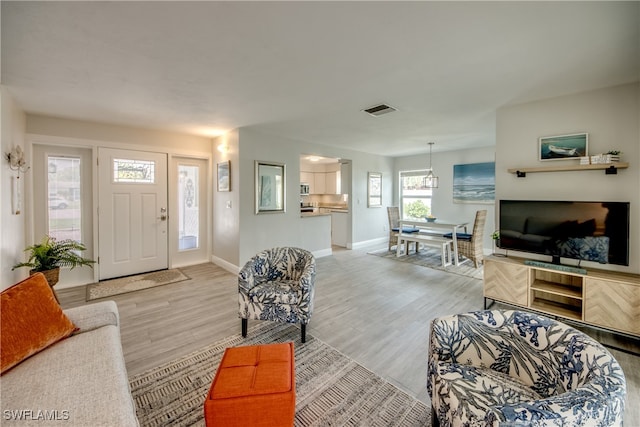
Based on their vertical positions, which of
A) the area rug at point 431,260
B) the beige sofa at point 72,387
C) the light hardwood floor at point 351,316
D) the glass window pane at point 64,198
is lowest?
the light hardwood floor at point 351,316

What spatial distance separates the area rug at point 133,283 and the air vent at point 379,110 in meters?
3.74

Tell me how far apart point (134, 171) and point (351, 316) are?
13.5ft

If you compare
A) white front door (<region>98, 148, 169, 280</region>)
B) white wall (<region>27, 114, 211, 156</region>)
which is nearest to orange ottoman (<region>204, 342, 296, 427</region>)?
white front door (<region>98, 148, 169, 280</region>)

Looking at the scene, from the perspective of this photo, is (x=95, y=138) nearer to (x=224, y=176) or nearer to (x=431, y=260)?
(x=224, y=176)

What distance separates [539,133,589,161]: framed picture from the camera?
111 inches

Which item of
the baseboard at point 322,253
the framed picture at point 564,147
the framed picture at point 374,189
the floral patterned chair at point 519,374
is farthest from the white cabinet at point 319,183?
the floral patterned chair at point 519,374

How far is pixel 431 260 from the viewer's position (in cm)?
545

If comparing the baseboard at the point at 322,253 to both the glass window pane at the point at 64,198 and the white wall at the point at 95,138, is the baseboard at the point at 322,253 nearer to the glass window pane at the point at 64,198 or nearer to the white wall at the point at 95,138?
the white wall at the point at 95,138

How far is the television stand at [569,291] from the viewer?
91.0 inches

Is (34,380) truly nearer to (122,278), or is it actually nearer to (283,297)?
(283,297)

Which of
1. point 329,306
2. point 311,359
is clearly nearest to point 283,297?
point 311,359

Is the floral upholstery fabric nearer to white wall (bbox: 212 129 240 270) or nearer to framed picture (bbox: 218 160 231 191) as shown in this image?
white wall (bbox: 212 129 240 270)

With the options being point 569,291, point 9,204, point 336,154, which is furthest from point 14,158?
point 569,291

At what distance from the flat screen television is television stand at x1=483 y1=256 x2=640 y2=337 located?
174mm
